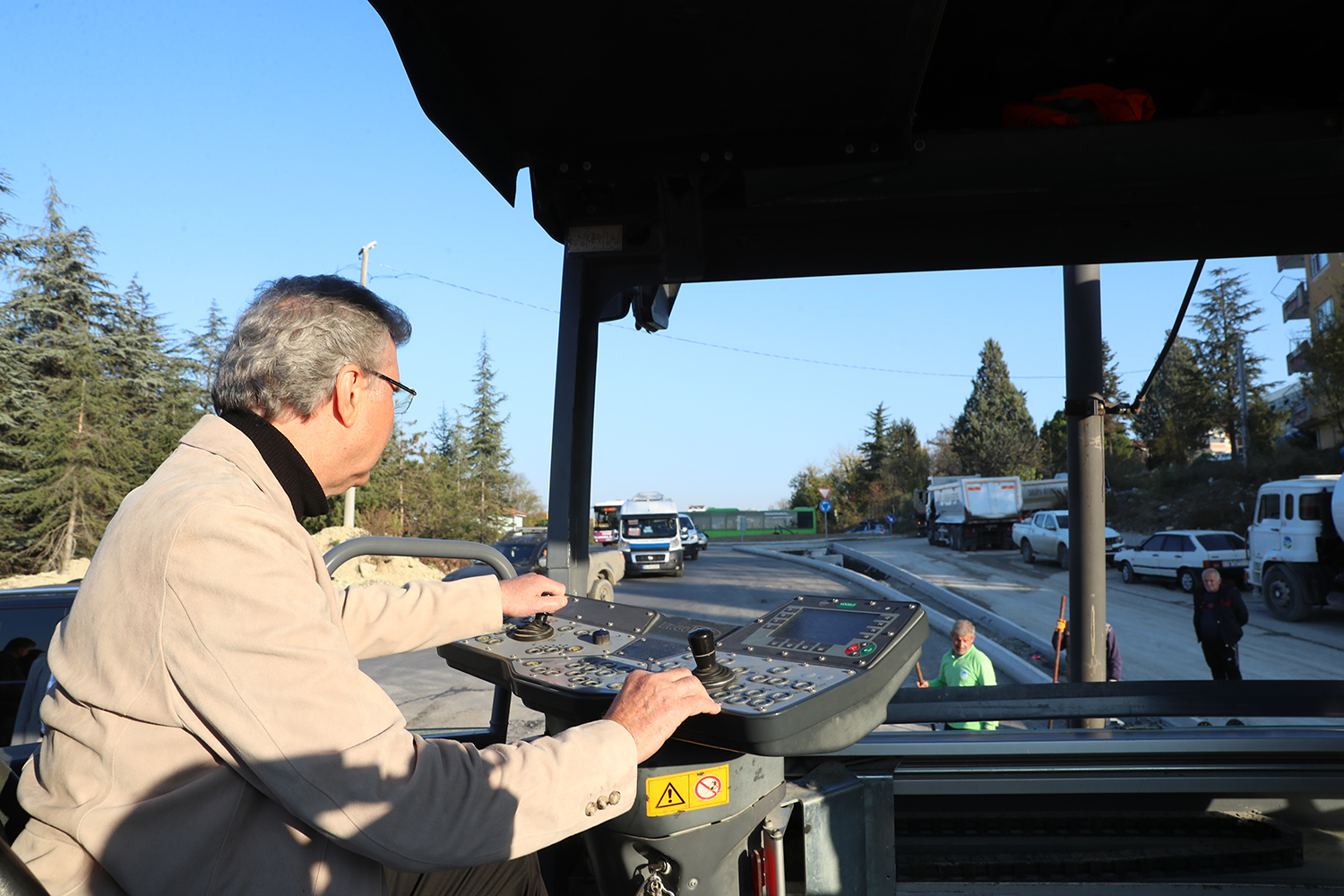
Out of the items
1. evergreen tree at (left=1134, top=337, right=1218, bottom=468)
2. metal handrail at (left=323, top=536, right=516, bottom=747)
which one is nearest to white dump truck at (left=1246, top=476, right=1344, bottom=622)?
metal handrail at (left=323, top=536, right=516, bottom=747)

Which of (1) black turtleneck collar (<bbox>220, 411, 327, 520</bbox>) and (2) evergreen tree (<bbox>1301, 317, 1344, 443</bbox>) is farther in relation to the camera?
(2) evergreen tree (<bbox>1301, 317, 1344, 443</bbox>)

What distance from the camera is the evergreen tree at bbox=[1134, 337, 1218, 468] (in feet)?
126

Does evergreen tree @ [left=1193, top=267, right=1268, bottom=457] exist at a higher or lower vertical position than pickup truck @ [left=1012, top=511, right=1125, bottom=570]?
higher

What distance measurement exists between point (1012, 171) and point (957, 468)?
5698 centimetres

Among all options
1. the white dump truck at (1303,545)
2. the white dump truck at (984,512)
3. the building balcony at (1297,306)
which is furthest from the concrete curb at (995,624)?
the building balcony at (1297,306)

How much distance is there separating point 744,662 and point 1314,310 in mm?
38546

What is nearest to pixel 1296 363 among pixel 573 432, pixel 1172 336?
pixel 1172 336

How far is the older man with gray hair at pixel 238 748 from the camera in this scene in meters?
1.17

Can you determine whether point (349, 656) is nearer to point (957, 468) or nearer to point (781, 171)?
point (781, 171)

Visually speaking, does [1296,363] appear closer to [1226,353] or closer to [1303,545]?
[1226,353]

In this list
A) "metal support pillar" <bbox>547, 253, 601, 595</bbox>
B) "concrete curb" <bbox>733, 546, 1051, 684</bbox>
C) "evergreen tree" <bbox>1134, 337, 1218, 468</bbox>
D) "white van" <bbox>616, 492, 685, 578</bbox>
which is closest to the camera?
"metal support pillar" <bbox>547, 253, 601, 595</bbox>

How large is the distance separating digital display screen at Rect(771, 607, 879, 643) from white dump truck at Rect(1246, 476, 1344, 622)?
1543cm

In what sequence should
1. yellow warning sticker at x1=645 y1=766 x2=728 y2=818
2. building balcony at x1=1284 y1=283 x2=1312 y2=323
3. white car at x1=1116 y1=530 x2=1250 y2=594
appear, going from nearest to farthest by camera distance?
yellow warning sticker at x1=645 y1=766 x2=728 y2=818
white car at x1=1116 y1=530 x2=1250 y2=594
building balcony at x1=1284 y1=283 x2=1312 y2=323

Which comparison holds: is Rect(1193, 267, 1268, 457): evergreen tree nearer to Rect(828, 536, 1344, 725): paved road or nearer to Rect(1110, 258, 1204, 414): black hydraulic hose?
Rect(828, 536, 1344, 725): paved road
